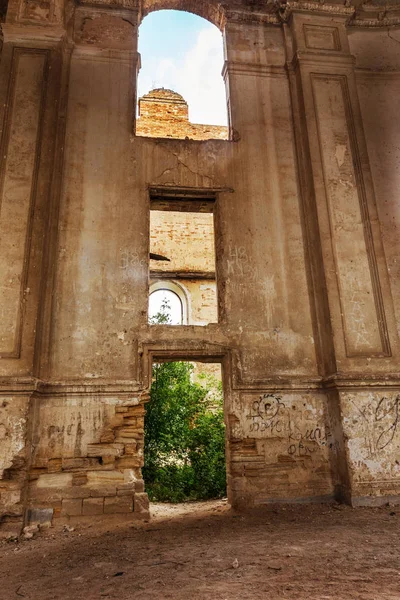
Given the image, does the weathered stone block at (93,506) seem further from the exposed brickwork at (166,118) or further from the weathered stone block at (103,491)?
the exposed brickwork at (166,118)

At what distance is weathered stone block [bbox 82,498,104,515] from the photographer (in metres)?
5.59

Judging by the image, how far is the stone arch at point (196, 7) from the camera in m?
8.62

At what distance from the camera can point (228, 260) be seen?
698cm

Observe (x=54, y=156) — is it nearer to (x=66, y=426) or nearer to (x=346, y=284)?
(x=66, y=426)

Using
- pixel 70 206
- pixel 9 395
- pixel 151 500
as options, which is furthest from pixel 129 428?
pixel 70 206

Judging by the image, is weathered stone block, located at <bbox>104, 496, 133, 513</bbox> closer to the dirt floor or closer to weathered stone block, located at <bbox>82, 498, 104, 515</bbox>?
weathered stone block, located at <bbox>82, 498, 104, 515</bbox>

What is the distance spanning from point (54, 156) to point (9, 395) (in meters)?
3.74


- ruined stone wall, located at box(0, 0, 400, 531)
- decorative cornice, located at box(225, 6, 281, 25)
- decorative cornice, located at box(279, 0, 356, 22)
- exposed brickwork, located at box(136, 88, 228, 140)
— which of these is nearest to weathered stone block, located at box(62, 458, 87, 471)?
ruined stone wall, located at box(0, 0, 400, 531)

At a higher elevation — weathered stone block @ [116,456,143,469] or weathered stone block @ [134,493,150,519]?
weathered stone block @ [116,456,143,469]

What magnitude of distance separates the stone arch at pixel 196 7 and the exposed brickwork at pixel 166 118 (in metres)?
4.20

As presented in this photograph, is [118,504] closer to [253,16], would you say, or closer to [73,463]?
[73,463]

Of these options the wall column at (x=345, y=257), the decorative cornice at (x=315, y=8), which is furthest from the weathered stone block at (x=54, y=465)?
the decorative cornice at (x=315, y=8)

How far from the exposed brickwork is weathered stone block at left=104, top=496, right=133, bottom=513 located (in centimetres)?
1034

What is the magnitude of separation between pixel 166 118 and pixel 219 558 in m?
12.3
